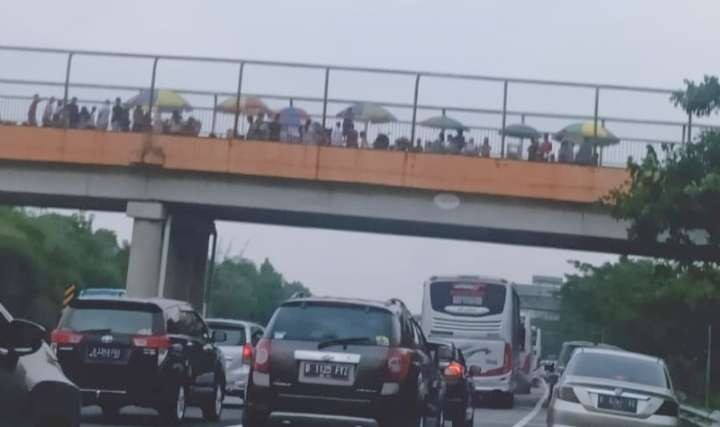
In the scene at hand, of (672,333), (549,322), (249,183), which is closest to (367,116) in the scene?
(249,183)

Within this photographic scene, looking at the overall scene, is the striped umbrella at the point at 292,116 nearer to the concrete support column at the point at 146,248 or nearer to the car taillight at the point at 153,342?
the concrete support column at the point at 146,248

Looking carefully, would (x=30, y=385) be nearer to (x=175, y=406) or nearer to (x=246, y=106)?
(x=175, y=406)

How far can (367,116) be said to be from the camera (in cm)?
3622

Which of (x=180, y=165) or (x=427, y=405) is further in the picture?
(x=180, y=165)

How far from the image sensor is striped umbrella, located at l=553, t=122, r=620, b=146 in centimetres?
3591

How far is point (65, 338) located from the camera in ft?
65.0

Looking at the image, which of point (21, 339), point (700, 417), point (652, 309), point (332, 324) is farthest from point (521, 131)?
point (21, 339)

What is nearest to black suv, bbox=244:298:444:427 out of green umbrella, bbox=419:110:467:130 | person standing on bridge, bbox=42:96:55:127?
green umbrella, bbox=419:110:467:130

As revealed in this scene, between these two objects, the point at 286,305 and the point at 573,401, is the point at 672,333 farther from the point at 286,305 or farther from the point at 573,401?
the point at 286,305

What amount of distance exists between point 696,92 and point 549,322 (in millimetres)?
102526

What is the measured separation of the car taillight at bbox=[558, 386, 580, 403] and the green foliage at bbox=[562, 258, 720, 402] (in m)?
6.94

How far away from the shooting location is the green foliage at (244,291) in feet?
267

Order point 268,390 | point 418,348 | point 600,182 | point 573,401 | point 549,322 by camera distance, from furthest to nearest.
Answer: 1. point 549,322
2. point 600,182
3. point 573,401
4. point 418,348
5. point 268,390

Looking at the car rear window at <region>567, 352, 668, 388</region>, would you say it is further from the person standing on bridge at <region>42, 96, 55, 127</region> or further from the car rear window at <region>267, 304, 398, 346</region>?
the person standing on bridge at <region>42, 96, 55, 127</region>
